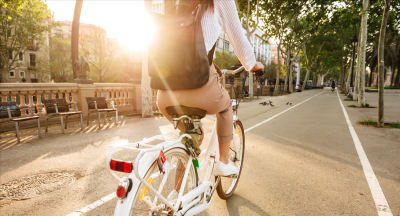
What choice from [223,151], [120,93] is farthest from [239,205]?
[120,93]

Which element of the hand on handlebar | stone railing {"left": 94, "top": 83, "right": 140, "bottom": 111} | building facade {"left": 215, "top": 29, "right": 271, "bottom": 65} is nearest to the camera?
the hand on handlebar

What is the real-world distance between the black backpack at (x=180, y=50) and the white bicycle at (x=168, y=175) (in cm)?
25

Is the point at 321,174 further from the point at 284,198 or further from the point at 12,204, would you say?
the point at 12,204

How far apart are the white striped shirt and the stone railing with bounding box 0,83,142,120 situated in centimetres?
779

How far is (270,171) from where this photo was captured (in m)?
4.12

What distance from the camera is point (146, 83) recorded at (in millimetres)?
11109

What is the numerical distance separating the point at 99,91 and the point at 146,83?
222cm

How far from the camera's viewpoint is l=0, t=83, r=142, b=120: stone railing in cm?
814

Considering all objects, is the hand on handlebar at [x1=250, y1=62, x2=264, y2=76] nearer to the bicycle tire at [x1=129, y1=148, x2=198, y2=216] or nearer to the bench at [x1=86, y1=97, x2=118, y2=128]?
the bicycle tire at [x1=129, y1=148, x2=198, y2=216]

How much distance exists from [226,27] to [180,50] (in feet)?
1.74

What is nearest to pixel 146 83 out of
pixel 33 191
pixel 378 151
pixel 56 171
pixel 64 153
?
pixel 64 153

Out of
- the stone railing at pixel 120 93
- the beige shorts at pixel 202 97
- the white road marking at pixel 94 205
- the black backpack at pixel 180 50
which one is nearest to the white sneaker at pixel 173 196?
the beige shorts at pixel 202 97

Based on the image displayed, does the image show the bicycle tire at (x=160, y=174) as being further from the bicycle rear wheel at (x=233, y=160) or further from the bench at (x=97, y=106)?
the bench at (x=97, y=106)

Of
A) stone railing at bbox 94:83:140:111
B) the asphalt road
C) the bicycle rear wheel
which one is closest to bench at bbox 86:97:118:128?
the asphalt road
